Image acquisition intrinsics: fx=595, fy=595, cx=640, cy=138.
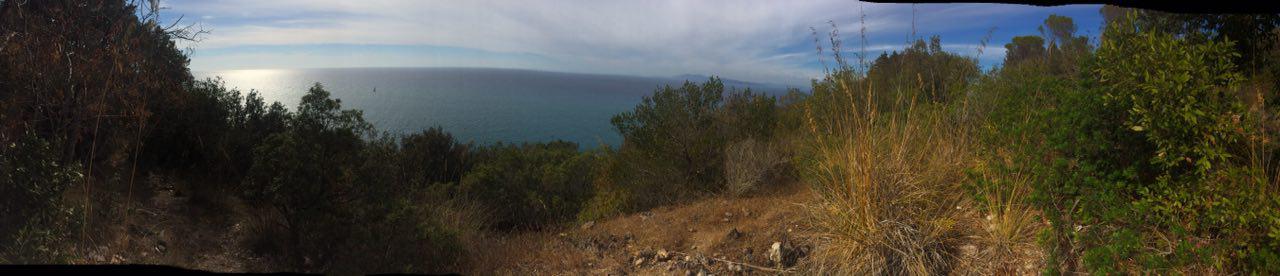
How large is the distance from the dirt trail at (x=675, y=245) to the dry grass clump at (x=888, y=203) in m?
0.48

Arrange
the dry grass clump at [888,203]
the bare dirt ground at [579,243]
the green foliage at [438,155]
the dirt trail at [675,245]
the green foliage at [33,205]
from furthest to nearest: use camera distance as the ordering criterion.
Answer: the green foliage at [438,155] < the dirt trail at [675,245] < the bare dirt ground at [579,243] < the dry grass clump at [888,203] < the green foliage at [33,205]

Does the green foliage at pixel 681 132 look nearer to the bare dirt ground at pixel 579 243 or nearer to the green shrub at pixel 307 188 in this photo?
the bare dirt ground at pixel 579 243

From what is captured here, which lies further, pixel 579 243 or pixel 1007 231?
pixel 579 243

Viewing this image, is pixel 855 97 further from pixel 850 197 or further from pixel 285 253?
pixel 285 253

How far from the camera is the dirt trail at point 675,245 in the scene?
3936 millimetres

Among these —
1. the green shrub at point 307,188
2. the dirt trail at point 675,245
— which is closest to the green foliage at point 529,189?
the dirt trail at point 675,245

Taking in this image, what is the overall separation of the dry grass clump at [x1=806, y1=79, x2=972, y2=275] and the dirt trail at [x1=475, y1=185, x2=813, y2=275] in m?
0.48

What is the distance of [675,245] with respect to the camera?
15.8 feet

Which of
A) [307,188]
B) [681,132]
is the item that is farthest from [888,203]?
[681,132]

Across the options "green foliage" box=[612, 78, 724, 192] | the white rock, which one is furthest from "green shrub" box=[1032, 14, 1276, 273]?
"green foliage" box=[612, 78, 724, 192]

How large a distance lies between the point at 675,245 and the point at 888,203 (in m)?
1.99

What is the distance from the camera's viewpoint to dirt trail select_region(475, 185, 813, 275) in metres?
3.94

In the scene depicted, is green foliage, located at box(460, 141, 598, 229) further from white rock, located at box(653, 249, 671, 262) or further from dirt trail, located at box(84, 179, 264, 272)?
white rock, located at box(653, 249, 671, 262)

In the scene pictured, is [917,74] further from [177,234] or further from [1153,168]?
A: [177,234]
